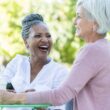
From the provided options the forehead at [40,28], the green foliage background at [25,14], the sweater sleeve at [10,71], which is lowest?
the green foliage background at [25,14]

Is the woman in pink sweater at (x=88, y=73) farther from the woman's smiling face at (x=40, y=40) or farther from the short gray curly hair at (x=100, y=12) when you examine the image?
the woman's smiling face at (x=40, y=40)

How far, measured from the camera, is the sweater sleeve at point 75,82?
6.88 feet

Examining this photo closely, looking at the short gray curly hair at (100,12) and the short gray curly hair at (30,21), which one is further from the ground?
the short gray curly hair at (100,12)

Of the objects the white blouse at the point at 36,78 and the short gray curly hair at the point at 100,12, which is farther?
the white blouse at the point at 36,78

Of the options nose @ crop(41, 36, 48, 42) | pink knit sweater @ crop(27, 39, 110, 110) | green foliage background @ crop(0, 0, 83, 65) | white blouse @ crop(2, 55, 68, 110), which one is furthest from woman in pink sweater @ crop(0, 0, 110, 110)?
green foliage background @ crop(0, 0, 83, 65)

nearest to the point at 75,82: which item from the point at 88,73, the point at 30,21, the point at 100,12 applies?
the point at 88,73

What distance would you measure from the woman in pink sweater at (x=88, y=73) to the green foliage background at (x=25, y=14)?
5868 mm

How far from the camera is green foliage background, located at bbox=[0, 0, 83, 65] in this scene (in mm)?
8430

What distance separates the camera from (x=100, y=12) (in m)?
2.16

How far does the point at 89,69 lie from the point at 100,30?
203mm

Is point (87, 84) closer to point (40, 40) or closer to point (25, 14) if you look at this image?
point (40, 40)

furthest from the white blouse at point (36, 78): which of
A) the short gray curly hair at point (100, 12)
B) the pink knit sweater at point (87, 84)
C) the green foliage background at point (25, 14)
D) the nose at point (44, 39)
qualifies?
the green foliage background at point (25, 14)

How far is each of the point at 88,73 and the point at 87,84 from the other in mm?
71

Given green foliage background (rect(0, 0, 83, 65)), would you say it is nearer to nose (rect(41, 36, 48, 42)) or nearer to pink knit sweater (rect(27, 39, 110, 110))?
nose (rect(41, 36, 48, 42))
